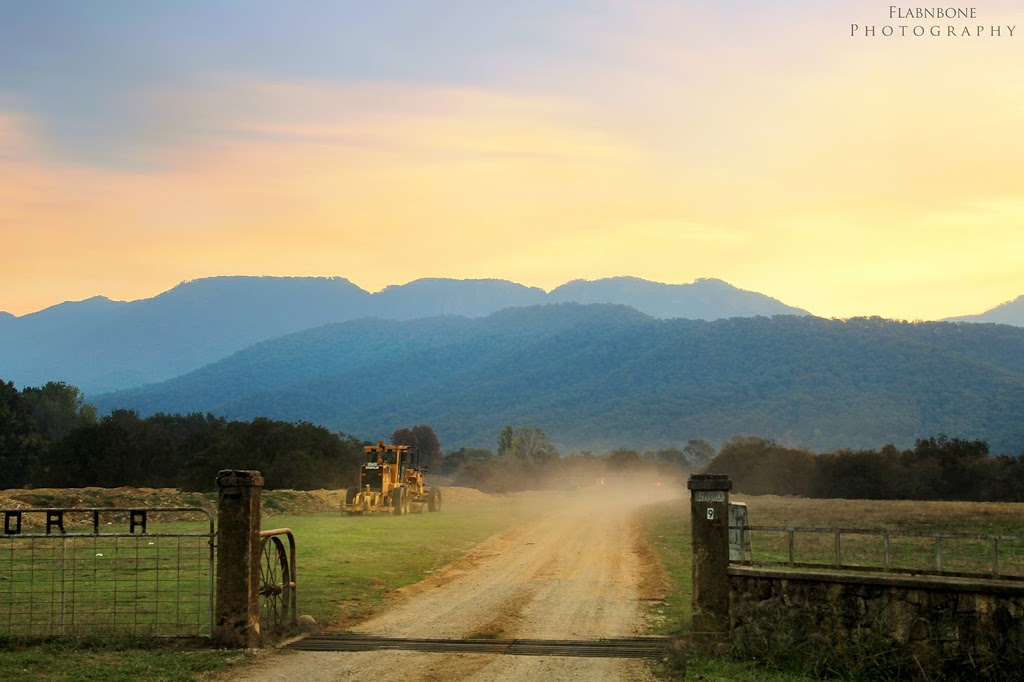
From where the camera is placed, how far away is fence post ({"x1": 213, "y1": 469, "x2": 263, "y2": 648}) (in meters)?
14.9

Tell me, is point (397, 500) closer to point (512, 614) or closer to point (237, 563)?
point (512, 614)

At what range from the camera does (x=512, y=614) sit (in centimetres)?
1822

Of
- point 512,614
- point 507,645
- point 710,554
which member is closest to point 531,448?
point 512,614

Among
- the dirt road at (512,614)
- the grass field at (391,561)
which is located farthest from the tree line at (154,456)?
the dirt road at (512,614)

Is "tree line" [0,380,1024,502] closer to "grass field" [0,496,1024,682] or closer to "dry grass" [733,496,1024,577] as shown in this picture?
"dry grass" [733,496,1024,577]

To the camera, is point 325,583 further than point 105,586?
Yes

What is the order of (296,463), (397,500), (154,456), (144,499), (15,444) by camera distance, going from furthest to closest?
(154,456)
(15,444)
(296,463)
(397,500)
(144,499)

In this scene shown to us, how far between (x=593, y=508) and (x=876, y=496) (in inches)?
965

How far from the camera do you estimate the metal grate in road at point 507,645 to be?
48.3ft

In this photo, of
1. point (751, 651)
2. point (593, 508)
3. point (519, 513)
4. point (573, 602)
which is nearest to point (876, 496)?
point (593, 508)

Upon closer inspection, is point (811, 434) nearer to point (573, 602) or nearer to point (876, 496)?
point (876, 496)

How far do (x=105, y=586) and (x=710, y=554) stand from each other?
12.7 m

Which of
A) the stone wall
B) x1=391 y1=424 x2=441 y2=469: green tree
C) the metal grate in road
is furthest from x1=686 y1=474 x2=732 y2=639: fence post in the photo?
x1=391 y1=424 x2=441 y2=469: green tree

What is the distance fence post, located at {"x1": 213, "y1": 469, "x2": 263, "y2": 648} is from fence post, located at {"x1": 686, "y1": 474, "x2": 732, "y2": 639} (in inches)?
246
